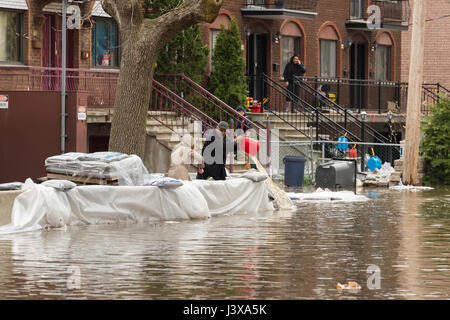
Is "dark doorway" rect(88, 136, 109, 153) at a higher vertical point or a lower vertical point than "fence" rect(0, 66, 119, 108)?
lower

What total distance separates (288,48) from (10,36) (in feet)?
42.5

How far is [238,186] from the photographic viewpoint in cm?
2050

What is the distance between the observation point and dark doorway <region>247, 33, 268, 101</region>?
35594mm

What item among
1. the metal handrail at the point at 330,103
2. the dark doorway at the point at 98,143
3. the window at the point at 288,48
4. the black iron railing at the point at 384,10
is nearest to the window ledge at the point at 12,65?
the dark doorway at the point at 98,143

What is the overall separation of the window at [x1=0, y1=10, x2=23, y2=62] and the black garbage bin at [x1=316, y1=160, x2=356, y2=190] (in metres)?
8.38

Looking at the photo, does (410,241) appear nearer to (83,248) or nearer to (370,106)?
(83,248)

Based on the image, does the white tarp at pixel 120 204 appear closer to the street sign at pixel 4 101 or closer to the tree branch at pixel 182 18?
the tree branch at pixel 182 18

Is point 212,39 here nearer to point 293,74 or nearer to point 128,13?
point 293,74

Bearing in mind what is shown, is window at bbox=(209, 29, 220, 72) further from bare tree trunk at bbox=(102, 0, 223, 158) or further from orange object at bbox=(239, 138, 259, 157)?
bare tree trunk at bbox=(102, 0, 223, 158)

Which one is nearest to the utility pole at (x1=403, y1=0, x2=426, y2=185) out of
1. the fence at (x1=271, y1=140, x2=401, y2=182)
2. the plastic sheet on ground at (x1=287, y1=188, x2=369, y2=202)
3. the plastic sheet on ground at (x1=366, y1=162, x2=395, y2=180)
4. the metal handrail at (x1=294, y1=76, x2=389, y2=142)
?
the fence at (x1=271, y1=140, x2=401, y2=182)

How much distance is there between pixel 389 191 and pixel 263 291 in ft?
54.0

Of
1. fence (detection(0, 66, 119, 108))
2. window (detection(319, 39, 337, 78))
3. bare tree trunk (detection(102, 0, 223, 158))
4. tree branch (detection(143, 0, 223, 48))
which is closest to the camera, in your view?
tree branch (detection(143, 0, 223, 48))

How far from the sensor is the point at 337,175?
83.1 feet

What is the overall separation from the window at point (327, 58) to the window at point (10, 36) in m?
14.6
